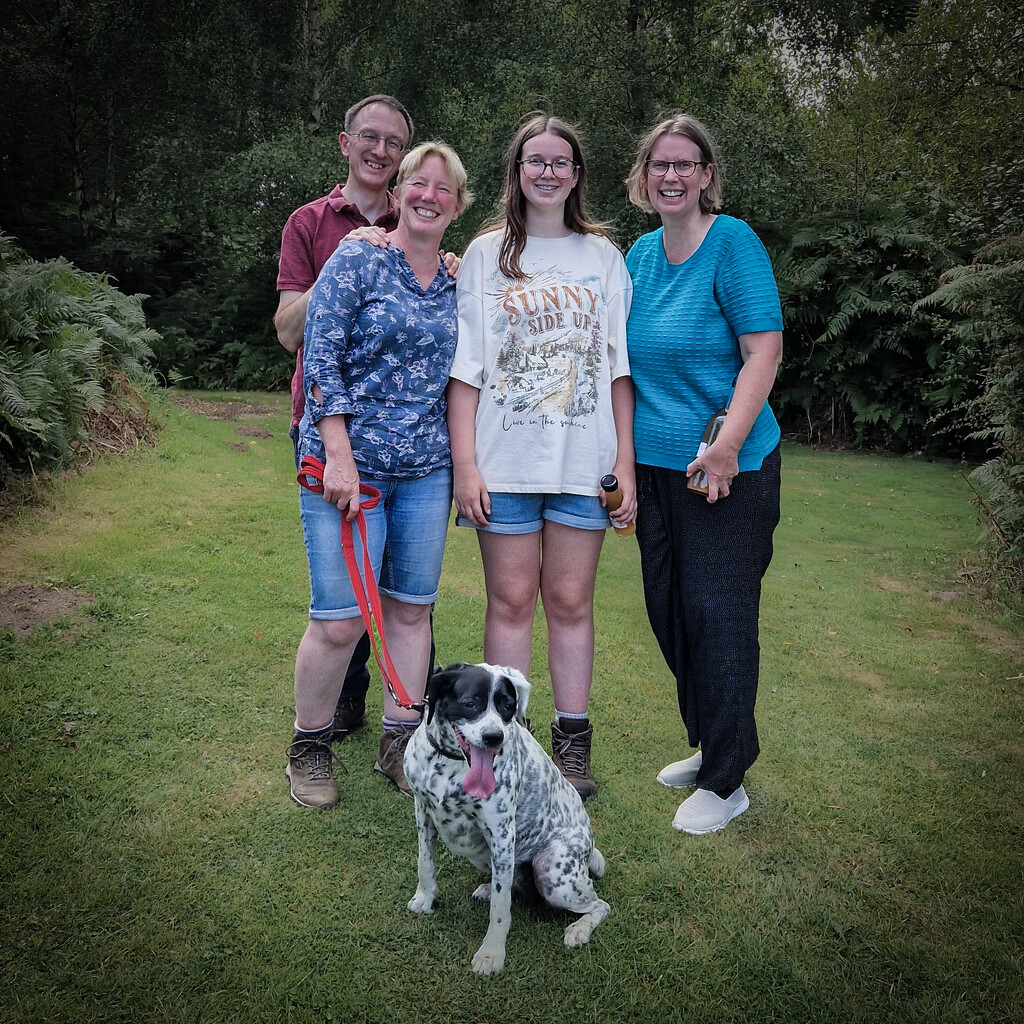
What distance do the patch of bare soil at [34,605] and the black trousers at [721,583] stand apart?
3.29 metres

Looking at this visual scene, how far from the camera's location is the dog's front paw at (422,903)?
255cm

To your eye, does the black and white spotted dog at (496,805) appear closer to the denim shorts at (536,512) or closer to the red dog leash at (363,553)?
the red dog leash at (363,553)

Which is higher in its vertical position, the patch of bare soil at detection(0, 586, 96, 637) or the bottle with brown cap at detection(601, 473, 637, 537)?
the bottle with brown cap at detection(601, 473, 637, 537)

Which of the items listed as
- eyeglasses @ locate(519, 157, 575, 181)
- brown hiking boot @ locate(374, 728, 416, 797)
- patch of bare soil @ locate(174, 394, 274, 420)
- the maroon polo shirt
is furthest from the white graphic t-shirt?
patch of bare soil @ locate(174, 394, 274, 420)

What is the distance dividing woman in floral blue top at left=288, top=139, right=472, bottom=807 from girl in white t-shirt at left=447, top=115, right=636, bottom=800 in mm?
108

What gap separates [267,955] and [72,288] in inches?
325

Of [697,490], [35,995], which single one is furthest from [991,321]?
[35,995]

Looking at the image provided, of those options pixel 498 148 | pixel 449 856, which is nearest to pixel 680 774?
pixel 449 856

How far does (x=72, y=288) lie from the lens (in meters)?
8.74

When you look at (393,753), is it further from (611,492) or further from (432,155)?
(432,155)

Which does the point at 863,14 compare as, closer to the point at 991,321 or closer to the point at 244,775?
the point at 991,321

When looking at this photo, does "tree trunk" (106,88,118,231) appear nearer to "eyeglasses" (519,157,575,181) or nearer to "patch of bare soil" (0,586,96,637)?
"patch of bare soil" (0,586,96,637)

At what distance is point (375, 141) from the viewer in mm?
3115

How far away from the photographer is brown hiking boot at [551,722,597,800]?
321cm
